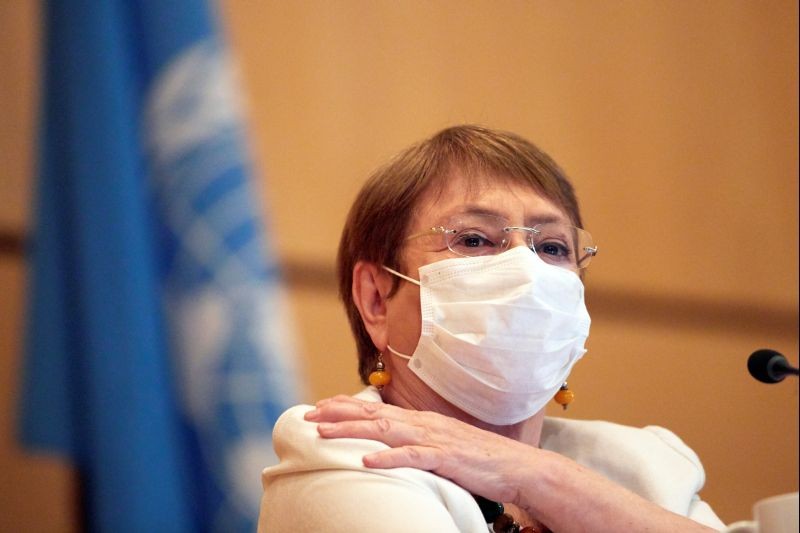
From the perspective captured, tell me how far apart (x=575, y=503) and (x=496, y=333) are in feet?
1.11

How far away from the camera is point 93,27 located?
92.4 inches

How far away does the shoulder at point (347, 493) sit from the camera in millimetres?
1448

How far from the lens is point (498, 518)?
5.66 feet

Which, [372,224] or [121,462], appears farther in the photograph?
[121,462]

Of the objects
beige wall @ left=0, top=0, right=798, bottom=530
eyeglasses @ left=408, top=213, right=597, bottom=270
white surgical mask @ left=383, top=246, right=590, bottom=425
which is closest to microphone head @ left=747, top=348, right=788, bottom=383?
white surgical mask @ left=383, top=246, right=590, bottom=425

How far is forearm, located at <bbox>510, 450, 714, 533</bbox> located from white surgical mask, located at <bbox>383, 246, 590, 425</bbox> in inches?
7.2

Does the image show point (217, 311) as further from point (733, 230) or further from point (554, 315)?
point (733, 230)

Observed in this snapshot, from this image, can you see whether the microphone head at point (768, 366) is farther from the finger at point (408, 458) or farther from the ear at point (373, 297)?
the ear at point (373, 297)

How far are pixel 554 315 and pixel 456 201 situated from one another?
30 cm

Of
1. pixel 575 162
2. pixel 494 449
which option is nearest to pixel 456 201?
pixel 494 449

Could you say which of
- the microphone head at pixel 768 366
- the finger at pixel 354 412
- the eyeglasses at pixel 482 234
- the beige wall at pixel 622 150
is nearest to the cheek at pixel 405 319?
the eyeglasses at pixel 482 234

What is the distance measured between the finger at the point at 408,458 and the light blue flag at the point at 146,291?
0.84 m

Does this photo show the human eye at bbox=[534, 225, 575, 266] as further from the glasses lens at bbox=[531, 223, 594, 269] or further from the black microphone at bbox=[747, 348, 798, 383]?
the black microphone at bbox=[747, 348, 798, 383]

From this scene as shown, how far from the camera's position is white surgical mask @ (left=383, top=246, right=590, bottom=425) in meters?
1.77
